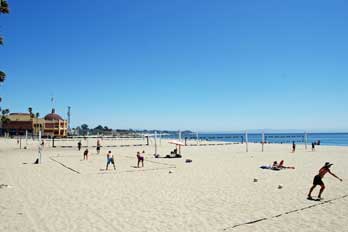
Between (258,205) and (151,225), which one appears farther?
(258,205)

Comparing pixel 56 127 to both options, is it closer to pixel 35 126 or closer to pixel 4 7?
pixel 35 126

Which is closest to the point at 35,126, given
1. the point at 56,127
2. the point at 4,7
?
the point at 56,127

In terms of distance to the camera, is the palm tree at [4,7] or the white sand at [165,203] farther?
the palm tree at [4,7]

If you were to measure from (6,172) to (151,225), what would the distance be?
12.4m

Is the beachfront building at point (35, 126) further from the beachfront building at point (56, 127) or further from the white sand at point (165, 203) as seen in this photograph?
the white sand at point (165, 203)

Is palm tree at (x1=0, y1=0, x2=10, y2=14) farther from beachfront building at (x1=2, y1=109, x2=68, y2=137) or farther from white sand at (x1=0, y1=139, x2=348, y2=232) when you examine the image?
beachfront building at (x1=2, y1=109, x2=68, y2=137)

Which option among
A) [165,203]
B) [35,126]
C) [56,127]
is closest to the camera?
[165,203]

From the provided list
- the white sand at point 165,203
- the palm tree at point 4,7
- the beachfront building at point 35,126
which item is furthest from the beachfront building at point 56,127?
the palm tree at point 4,7

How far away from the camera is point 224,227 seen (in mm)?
7043

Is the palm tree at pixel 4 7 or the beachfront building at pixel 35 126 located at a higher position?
the palm tree at pixel 4 7

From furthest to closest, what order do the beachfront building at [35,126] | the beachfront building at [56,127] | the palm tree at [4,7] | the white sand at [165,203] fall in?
1. the beachfront building at [35,126]
2. the beachfront building at [56,127]
3. the palm tree at [4,7]
4. the white sand at [165,203]

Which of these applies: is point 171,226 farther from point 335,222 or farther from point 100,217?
point 335,222

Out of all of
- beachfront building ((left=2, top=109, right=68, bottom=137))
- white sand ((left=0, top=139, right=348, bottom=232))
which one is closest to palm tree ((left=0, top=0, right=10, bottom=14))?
white sand ((left=0, top=139, right=348, bottom=232))

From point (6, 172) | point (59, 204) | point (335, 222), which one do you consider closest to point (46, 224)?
point (59, 204)
